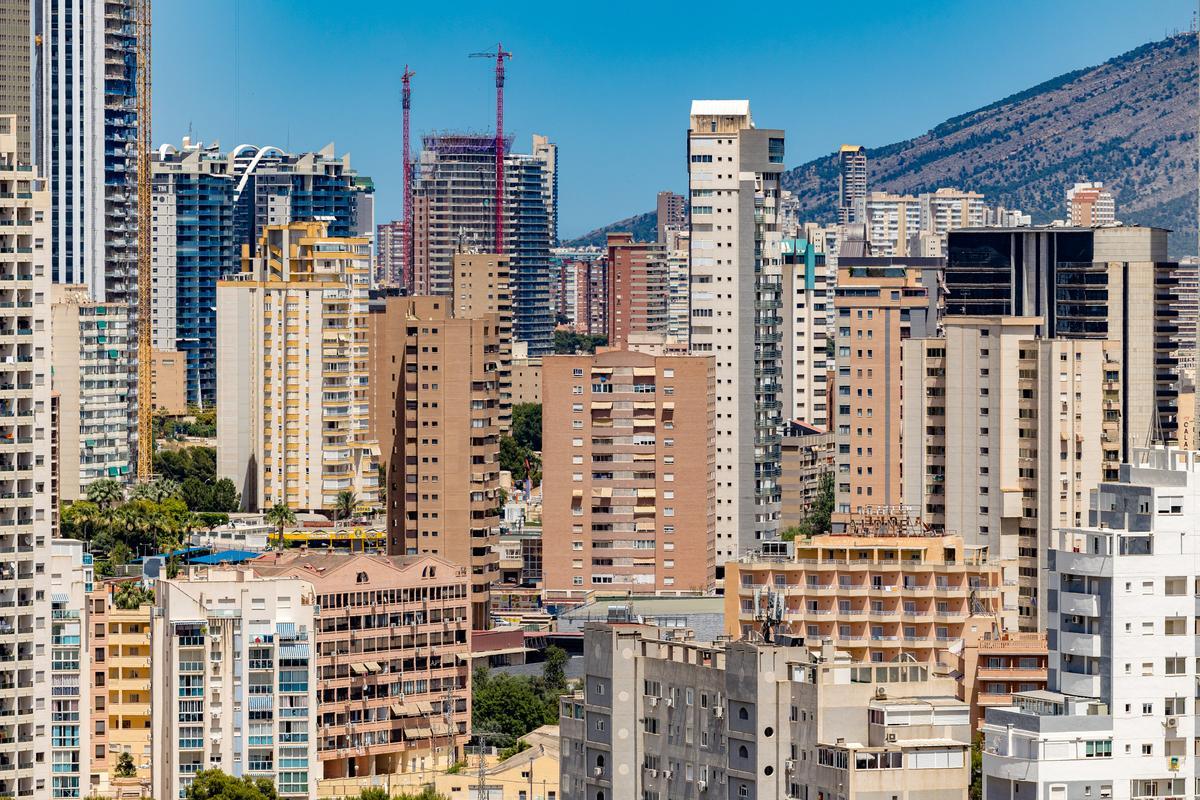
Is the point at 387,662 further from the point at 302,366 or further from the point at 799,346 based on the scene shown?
the point at 799,346

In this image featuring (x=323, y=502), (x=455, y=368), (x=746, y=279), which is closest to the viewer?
(x=455, y=368)

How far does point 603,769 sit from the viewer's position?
2559 inches

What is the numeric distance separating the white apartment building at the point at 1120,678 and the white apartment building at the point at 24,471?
29.6 m

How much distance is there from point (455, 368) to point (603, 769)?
58860 millimetres

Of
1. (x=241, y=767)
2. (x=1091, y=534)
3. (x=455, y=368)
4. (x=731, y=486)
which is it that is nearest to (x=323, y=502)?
(x=731, y=486)

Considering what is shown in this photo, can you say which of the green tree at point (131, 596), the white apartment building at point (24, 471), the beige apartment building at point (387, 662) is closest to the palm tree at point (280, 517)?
the green tree at point (131, 596)

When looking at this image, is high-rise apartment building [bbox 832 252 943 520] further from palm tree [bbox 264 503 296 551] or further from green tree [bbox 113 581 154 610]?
palm tree [bbox 264 503 296 551]

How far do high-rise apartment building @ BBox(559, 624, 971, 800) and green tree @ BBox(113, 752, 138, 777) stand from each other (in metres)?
24.0

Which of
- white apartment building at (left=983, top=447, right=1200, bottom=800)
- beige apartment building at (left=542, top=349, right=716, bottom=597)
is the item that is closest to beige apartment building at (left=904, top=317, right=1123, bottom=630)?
beige apartment building at (left=542, top=349, right=716, bottom=597)

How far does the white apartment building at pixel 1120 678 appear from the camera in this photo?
53.8m

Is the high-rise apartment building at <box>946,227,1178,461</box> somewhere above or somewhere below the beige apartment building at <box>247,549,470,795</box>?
above

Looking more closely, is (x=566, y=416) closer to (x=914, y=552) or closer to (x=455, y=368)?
(x=455, y=368)

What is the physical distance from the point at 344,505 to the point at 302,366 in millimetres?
7917

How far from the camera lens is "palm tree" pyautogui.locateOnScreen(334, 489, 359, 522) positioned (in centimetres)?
16062
